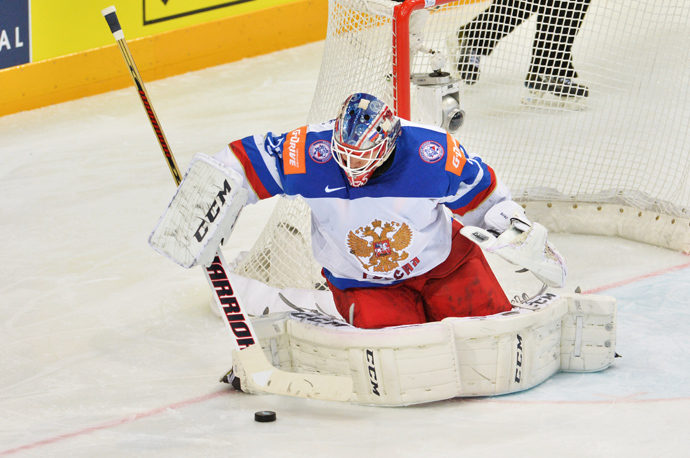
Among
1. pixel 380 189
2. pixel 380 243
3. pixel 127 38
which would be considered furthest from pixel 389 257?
pixel 127 38

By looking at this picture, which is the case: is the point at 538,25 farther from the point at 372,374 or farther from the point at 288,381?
the point at 288,381

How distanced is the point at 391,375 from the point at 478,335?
0.93 ft

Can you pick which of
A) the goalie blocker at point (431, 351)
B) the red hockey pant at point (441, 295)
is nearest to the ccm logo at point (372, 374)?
the goalie blocker at point (431, 351)

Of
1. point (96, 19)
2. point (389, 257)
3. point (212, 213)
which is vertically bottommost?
point (96, 19)

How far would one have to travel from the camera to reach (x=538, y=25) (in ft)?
16.3

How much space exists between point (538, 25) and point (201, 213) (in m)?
2.65

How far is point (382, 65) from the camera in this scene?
3.88 m

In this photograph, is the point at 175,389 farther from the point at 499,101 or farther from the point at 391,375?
the point at 499,101

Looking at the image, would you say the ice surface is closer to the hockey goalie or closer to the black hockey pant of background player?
the hockey goalie

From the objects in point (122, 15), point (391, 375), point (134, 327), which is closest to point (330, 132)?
point (391, 375)

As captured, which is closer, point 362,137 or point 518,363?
point 362,137

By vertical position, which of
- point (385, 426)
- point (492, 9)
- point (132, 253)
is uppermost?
point (492, 9)

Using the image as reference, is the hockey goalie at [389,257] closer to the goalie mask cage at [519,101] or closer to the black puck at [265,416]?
the black puck at [265,416]

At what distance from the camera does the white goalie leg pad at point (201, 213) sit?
9.41 ft
